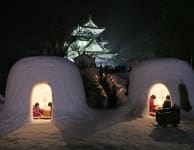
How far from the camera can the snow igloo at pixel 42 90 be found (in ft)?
44.8

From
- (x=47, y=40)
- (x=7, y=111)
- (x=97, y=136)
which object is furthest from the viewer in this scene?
(x=47, y=40)

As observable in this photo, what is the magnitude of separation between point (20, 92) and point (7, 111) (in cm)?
95

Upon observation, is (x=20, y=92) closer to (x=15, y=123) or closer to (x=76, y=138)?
(x=15, y=123)

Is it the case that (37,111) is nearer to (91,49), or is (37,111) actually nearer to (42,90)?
(42,90)

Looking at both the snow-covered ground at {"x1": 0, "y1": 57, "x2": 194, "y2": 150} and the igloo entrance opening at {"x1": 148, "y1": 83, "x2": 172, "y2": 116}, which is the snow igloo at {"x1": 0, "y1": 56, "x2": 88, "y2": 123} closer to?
the snow-covered ground at {"x1": 0, "y1": 57, "x2": 194, "y2": 150}

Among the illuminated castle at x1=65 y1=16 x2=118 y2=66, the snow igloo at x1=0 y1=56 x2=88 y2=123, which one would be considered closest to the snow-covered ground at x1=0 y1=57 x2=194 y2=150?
the snow igloo at x1=0 y1=56 x2=88 y2=123

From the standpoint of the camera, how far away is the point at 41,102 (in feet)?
49.6

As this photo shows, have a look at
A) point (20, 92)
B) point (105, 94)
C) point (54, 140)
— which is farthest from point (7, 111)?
point (105, 94)

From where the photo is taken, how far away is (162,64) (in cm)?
1521

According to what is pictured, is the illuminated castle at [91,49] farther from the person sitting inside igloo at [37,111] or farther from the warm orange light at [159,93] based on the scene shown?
the person sitting inside igloo at [37,111]

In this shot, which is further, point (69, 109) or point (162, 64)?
point (162, 64)

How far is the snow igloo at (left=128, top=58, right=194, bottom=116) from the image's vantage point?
570 inches

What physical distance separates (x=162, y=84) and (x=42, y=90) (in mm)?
5188

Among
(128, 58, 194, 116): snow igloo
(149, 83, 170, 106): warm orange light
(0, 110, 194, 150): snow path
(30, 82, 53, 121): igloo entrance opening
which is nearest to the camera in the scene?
(0, 110, 194, 150): snow path
